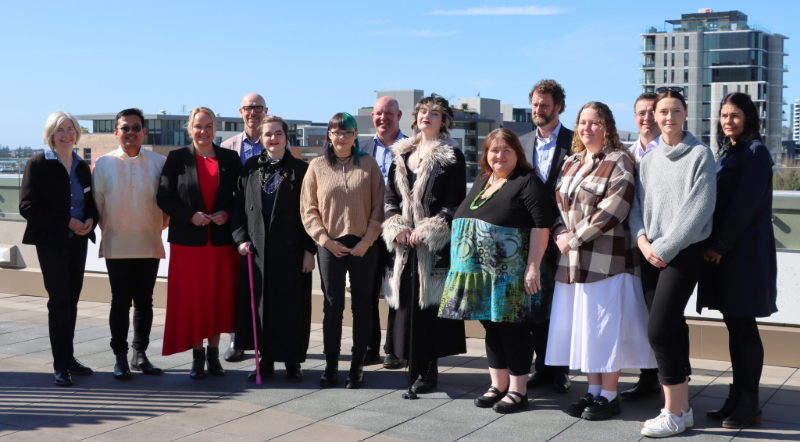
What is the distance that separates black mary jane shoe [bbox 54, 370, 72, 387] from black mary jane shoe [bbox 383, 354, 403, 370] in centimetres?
217

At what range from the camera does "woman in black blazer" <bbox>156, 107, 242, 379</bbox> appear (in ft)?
17.3

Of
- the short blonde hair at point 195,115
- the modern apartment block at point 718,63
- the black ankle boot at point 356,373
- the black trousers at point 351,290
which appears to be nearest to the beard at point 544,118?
the black trousers at point 351,290

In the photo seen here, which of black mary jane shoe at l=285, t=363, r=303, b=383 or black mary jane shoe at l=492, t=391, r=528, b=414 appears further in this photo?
black mary jane shoe at l=285, t=363, r=303, b=383

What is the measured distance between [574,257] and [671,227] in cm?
56

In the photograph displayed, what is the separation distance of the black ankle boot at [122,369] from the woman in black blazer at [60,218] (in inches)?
12.0

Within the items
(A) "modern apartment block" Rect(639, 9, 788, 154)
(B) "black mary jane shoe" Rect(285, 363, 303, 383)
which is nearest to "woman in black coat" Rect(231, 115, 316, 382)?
(B) "black mary jane shoe" Rect(285, 363, 303, 383)

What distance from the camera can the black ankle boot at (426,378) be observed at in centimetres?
501

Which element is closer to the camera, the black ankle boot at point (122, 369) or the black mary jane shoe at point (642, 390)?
the black mary jane shoe at point (642, 390)

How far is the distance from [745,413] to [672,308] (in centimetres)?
77

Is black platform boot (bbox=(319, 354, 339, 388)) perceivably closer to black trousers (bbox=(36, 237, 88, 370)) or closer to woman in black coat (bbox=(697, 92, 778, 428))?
black trousers (bbox=(36, 237, 88, 370))

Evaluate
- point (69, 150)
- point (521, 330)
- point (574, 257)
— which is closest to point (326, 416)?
point (521, 330)

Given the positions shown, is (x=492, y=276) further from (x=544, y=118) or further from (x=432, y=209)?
(x=544, y=118)

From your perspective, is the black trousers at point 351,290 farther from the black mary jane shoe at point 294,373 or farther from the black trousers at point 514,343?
the black trousers at point 514,343

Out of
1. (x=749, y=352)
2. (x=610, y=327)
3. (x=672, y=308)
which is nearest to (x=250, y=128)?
(x=610, y=327)
